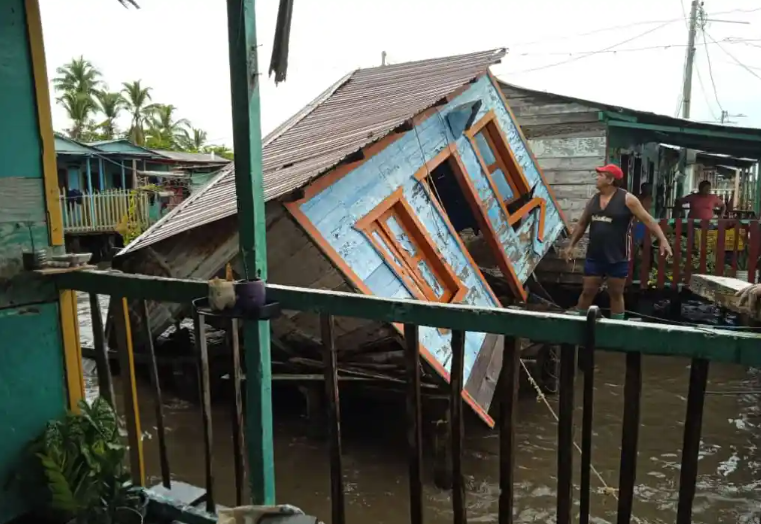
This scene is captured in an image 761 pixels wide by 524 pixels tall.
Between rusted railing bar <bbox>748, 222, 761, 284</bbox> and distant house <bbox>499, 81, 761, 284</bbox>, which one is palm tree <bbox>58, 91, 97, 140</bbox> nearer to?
distant house <bbox>499, 81, 761, 284</bbox>

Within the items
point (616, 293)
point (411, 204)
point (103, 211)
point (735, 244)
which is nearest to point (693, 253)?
point (735, 244)

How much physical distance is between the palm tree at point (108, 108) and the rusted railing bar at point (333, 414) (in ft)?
120

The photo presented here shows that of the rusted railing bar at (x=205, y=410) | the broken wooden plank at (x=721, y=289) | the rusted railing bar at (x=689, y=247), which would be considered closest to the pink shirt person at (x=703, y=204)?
the rusted railing bar at (x=689, y=247)

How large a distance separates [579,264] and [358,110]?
19.9 feet

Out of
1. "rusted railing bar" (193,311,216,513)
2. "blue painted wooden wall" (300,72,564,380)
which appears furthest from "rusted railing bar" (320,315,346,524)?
"blue painted wooden wall" (300,72,564,380)

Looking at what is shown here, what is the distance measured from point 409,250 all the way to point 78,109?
3223 centimetres

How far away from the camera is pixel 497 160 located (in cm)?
832

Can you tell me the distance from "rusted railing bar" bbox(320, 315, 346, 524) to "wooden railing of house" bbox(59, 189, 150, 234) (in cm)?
1924

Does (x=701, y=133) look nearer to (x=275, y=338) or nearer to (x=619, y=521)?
(x=275, y=338)

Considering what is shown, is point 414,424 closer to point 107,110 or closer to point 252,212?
point 252,212

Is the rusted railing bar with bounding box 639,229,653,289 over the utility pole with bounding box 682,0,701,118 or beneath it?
beneath

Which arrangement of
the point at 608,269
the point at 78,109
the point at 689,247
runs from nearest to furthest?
1. the point at 608,269
2. the point at 689,247
3. the point at 78,109

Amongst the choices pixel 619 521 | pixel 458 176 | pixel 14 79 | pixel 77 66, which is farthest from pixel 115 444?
pixel 77 66

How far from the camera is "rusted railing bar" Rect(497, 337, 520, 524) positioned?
70.9 inches
